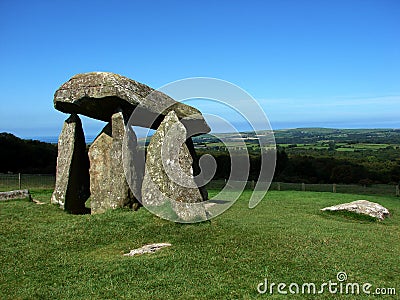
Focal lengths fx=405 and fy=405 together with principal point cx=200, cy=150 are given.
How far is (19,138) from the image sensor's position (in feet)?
114

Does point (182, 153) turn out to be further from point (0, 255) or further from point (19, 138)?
point (19, 138)

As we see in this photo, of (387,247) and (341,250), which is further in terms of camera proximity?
(387,247)

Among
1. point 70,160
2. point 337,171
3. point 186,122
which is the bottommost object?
point 337,171

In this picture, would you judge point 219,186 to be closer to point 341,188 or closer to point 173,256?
point 341,188

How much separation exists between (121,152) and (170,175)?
1902 mm

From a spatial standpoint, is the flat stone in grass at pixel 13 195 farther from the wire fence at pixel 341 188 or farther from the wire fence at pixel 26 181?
the wire fence at pixel 341 188

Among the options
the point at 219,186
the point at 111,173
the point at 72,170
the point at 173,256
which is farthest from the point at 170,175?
the point at 219,186

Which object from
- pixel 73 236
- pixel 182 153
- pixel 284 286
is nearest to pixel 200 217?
pixel 182 153

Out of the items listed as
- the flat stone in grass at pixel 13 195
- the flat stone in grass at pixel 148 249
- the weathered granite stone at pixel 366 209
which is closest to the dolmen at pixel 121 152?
the flat stone in grass at pixel 148 249

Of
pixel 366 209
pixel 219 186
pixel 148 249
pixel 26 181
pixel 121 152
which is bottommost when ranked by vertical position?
pixel 219 186

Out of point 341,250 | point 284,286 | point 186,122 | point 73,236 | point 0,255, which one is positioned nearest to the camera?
point 284,286

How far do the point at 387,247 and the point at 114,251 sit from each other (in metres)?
6.86

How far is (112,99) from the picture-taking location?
12703 mm

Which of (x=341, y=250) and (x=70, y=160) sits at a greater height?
(x=70, y=160)
